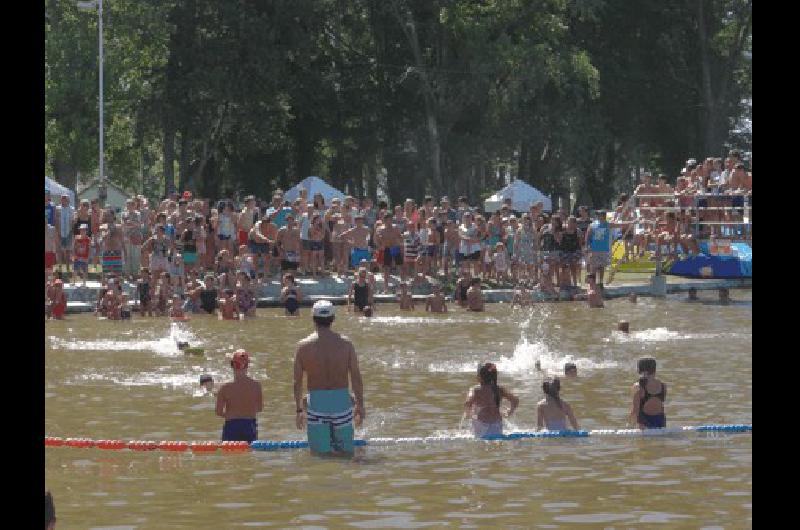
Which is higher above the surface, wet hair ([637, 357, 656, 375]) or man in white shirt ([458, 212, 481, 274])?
man in white shirt ([458, 212, 481, 274])

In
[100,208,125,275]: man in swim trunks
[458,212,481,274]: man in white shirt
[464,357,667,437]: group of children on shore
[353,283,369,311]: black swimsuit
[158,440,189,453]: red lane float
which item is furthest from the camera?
Result: [458,212,481,274]: man in white shirt

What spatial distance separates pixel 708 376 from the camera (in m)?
24.2

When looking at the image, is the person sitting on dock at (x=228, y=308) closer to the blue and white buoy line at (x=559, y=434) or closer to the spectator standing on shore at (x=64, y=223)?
the spectator standing on shore at (x=64, y=223)

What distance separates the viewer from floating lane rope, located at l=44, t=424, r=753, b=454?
55.0 feet

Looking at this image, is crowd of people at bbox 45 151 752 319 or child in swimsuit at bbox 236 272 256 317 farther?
crowd of people at bbox 45 151 752 319

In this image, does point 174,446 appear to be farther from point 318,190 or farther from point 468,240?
point 318,190

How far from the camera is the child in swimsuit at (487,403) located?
17.1 metres

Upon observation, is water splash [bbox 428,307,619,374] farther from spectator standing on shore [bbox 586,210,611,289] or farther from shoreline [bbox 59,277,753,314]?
spectator standing on shore [bbox 586,210,611,289]

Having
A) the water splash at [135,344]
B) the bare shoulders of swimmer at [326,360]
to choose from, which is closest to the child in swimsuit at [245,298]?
the water splash at [135,344]

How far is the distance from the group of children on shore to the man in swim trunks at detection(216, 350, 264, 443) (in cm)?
219

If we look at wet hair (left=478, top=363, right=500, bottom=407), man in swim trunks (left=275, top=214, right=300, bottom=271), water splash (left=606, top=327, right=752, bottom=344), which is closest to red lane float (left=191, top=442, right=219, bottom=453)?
wet hair (left=478, top=363, right=500, bottom=407)
